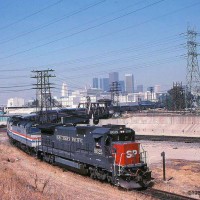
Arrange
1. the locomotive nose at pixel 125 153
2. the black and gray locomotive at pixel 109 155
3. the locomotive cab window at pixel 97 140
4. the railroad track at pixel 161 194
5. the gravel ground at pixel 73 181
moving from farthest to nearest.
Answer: the locomotive cab window at pixel 97 140, the locomotive nose at pixel 125 153, the black and gray locomotive at pixel 109 155, the railroad track at pixel 161 194, the gravel ground at pixel 73 181

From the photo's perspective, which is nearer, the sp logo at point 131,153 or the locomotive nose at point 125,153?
the locomotive nose at point 125,153

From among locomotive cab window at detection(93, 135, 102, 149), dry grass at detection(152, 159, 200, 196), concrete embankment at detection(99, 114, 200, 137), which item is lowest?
dry grass at detection(152, 159, 200, 196)

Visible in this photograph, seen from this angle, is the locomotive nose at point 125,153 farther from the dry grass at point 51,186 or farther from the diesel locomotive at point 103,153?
the dry grass at point 51,186

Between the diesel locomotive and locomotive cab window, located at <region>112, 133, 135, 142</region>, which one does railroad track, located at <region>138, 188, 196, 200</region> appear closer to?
the diesel locomotive

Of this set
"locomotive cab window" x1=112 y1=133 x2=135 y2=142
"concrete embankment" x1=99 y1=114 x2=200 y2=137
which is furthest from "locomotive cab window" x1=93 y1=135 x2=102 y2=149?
"concrete embankment" x1=99 y1=114 x2=200 y2=137

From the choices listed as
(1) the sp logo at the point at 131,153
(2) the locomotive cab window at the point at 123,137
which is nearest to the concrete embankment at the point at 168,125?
(2) the locomotive cab window at the point at 123,137

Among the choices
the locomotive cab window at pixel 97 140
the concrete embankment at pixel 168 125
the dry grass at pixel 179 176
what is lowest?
the dry grass at pixel 179 176

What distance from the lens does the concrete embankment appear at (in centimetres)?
4684

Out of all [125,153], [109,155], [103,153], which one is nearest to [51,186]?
[103,153]

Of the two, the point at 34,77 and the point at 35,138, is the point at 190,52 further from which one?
the point at 35,138

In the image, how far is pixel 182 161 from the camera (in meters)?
26.1

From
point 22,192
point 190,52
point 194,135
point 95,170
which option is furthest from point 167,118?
point 22,192

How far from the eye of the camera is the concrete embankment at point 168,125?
154 ft

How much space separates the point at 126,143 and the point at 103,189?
8.90 feet
